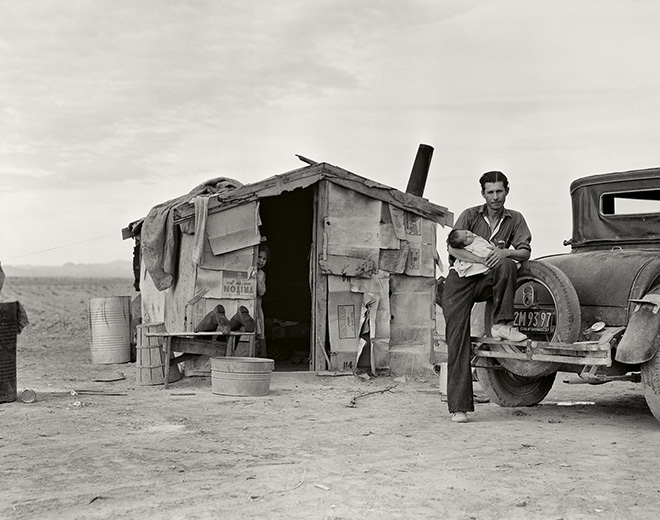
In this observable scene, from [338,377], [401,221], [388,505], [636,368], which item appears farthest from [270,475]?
[401,221]

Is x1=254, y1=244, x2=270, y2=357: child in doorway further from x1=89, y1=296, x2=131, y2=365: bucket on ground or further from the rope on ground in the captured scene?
x1=89, y1=296, x2=131, y2=365: bucket on ground

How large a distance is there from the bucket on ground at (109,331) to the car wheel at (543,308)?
8827 mm

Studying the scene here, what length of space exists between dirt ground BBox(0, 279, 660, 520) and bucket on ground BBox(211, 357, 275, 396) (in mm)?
209

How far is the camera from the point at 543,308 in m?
7.61

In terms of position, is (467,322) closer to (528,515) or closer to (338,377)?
(528,515)

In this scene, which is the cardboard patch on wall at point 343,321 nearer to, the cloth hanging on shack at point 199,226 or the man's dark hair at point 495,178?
the cloth hanging on shack at point 199,226

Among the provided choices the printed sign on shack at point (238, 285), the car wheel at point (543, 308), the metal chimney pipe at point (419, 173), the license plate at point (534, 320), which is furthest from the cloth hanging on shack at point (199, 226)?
the license plate at point (534, 320)

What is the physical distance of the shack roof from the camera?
39.5 ft

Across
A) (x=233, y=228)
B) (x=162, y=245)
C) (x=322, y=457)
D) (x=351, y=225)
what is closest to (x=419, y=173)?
(x=351, y=225)

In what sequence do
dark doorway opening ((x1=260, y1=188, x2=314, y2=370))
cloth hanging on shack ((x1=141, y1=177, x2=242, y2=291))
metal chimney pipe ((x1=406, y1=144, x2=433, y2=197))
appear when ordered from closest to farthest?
cloth hanging on shack ((x1=141, y1=177, x2=242, y2=291)) → metal chimney pipe ((x1=406, y1=144, x2=433, y2=197)) → dark doorway opening ((x1=260, y1=188, x2=314, y2=370))

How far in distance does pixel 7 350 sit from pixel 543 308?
19.1 ft

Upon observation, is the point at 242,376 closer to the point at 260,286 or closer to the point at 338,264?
the point at 260,286

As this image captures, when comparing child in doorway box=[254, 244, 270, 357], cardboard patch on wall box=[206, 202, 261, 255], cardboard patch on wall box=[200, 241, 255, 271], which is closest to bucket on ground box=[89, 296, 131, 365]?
child in doorway box=[254, 244, 270, 357]

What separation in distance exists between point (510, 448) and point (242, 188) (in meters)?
6.77
